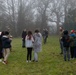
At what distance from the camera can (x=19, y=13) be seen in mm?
51219

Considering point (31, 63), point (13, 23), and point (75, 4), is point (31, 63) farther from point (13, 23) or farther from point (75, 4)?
point (13, 23)

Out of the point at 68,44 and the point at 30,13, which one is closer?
the point at 68,44

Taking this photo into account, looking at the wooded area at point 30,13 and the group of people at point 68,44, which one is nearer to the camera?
the group of people at point 68,44

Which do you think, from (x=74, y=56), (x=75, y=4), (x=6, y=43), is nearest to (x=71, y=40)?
(x=74, y=56)

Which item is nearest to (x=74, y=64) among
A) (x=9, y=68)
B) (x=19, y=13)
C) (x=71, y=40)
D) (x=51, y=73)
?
(x=71, y=40)

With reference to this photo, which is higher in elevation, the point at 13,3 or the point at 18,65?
the point at 13,3

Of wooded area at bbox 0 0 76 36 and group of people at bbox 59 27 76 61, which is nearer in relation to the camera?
group of people at bbox 59 27 76 61

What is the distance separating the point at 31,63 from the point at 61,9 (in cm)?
4301

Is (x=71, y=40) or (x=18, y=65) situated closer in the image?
(x=18, y=65)

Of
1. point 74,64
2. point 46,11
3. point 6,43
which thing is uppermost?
point 46,11

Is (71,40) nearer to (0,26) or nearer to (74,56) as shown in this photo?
(74,56)

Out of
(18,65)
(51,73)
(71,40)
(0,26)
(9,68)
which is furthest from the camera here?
(0,26)

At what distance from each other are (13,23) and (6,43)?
39.5 m

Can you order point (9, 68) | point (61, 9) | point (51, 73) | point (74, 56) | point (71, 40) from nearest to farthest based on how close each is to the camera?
point (51, 73) < point (9, 68) < point (71, 40) < point (74, 56) < point (61, 9)
